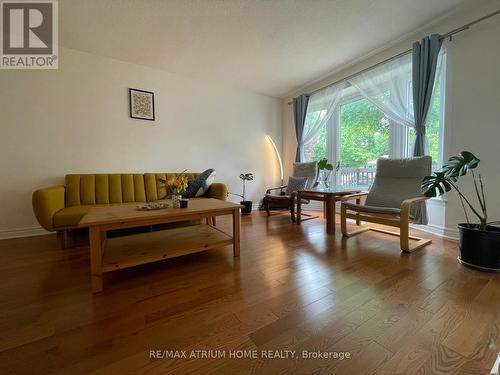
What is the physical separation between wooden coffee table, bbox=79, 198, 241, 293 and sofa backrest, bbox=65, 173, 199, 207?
3.66 ft

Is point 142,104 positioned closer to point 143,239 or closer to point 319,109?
point 143,239

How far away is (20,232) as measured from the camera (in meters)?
2.61

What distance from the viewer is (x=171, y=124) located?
3561 mm

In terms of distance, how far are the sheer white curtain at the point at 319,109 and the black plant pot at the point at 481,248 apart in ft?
8.92


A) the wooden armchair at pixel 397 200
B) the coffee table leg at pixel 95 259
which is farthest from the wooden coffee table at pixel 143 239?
the wooden armchair at pixel 397 200

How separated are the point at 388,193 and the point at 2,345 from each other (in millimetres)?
3191

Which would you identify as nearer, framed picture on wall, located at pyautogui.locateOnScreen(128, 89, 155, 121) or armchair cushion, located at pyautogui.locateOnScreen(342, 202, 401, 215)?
armchair cushion, located at pyautogui.locateOnScreen(342, 202, 401, 215)

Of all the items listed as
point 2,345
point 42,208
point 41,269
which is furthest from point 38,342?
point 42,208

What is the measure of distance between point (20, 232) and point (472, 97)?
538 centimetres

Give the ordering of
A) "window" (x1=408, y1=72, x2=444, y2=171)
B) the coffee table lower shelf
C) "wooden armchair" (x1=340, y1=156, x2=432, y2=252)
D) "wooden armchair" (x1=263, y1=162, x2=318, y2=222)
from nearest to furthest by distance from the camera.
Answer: the coffee table lower shelf < "wooden armchair" (x1=340, y1=156, x2=432, y2=252) < "window" (x1=408, y1=72, x2=444, y2=171) < "wooden armchair" (x1=263, y1=162, x2=318, y2=222)

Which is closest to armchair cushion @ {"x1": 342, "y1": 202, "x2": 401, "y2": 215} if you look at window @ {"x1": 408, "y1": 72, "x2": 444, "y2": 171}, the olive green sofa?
window @ {"x1": 408, "y1": 72, "x2": 444, "y2": 171}

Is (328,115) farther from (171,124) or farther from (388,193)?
(171,124)

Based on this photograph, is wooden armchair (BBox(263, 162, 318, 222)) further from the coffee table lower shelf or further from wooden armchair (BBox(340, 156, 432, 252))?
the coffee table lower shelf

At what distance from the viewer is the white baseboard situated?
2.55 meters
